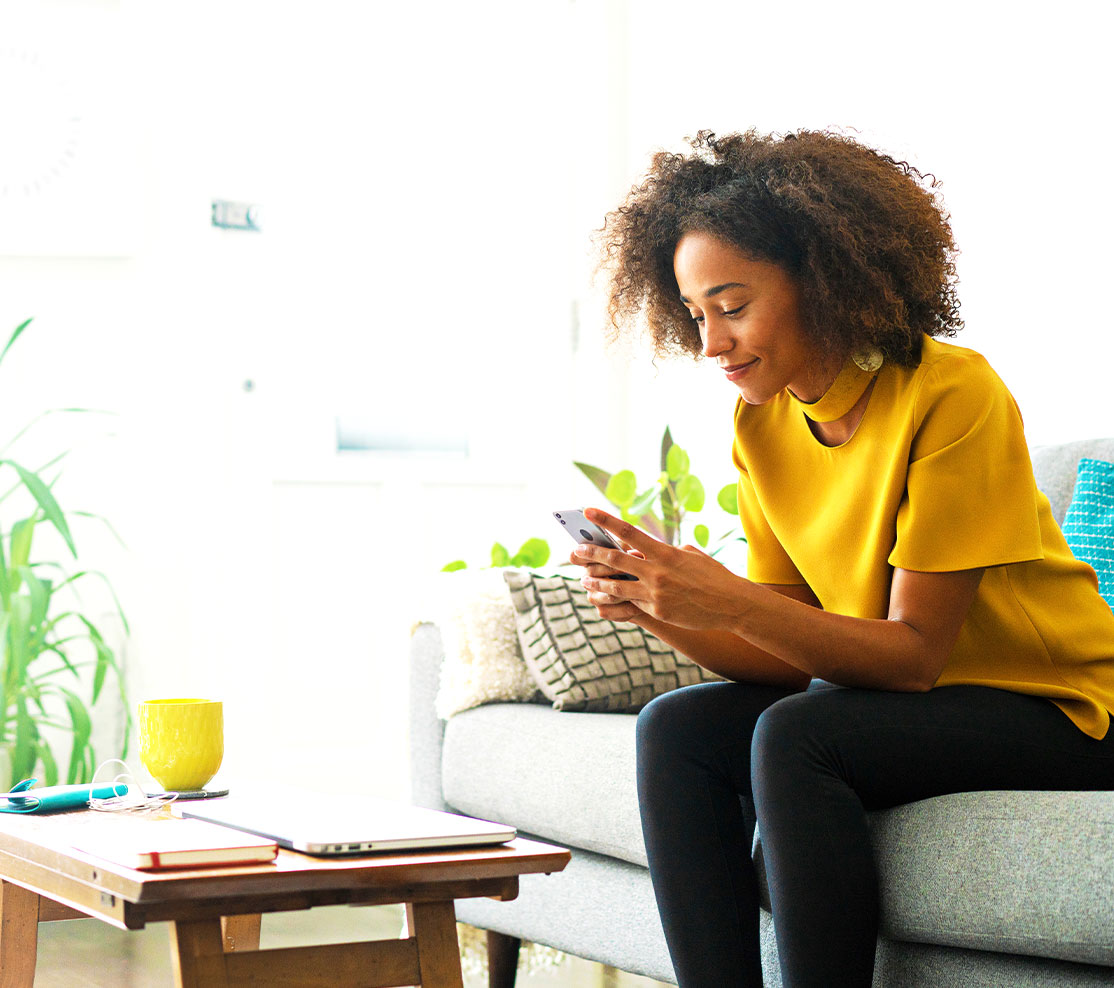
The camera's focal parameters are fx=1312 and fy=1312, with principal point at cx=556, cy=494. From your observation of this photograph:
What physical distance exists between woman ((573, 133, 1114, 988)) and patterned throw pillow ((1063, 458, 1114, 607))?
1.26 ft

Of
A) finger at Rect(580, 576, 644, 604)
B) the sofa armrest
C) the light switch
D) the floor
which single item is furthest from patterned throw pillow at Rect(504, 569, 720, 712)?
the light switch

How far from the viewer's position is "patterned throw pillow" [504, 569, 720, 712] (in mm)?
2086

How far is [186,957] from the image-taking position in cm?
98

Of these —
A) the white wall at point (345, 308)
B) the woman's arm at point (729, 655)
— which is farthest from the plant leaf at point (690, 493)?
the woman's arm at point (729, 655)

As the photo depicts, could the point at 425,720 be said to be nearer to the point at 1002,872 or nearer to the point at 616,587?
the point at 616,587

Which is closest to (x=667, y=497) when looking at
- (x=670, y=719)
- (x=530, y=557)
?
(x=530, y=557)

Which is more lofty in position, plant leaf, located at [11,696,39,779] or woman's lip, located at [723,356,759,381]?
woman's lip, located at [723,356,759,381]

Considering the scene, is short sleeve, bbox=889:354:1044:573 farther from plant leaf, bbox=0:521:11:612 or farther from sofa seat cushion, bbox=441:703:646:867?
plant leaf, bbox=0:521:11:612

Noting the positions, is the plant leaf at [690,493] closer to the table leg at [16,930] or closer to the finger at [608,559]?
the finger at [608,559]

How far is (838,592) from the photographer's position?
145 centimetres

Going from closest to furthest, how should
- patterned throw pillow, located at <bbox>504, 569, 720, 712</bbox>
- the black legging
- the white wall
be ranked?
the black legging → patterned throw pillow, located at <bbox>504, 569, 720, 712</bbox> → the white wall

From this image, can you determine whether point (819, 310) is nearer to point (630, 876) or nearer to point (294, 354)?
point (630, 876)

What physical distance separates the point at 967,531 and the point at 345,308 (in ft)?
7.83

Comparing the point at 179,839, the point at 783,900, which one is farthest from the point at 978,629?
the point at 179,839
